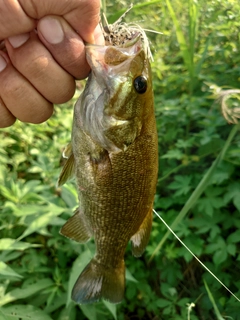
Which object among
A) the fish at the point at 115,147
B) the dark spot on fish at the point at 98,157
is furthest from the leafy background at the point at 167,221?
the dark spot on fish at the point at 98,157

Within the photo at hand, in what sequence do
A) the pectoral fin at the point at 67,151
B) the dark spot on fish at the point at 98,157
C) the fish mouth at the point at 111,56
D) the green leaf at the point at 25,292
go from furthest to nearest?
the green leaf at the point at 25,292 < the pectoral fin at the point at 67,151 < the dark spot on fish at the point at 98,157 < the fish mouth at the point at 111,56

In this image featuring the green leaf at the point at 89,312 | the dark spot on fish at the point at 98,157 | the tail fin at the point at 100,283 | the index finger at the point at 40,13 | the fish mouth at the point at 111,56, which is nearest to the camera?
the index finger at the point at 40,13

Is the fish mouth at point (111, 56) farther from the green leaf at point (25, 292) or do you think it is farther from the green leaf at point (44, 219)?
the green leaf at point (25, 292)

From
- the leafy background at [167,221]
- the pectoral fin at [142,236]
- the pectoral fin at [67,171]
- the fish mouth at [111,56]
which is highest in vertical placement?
the fish mouth at [111,56]

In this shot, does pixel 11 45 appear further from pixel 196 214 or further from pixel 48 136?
pixel 48 136

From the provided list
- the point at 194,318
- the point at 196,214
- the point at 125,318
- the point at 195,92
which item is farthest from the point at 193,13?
the point at 125,318

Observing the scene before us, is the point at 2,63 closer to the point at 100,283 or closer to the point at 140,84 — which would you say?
the point at 140,84
